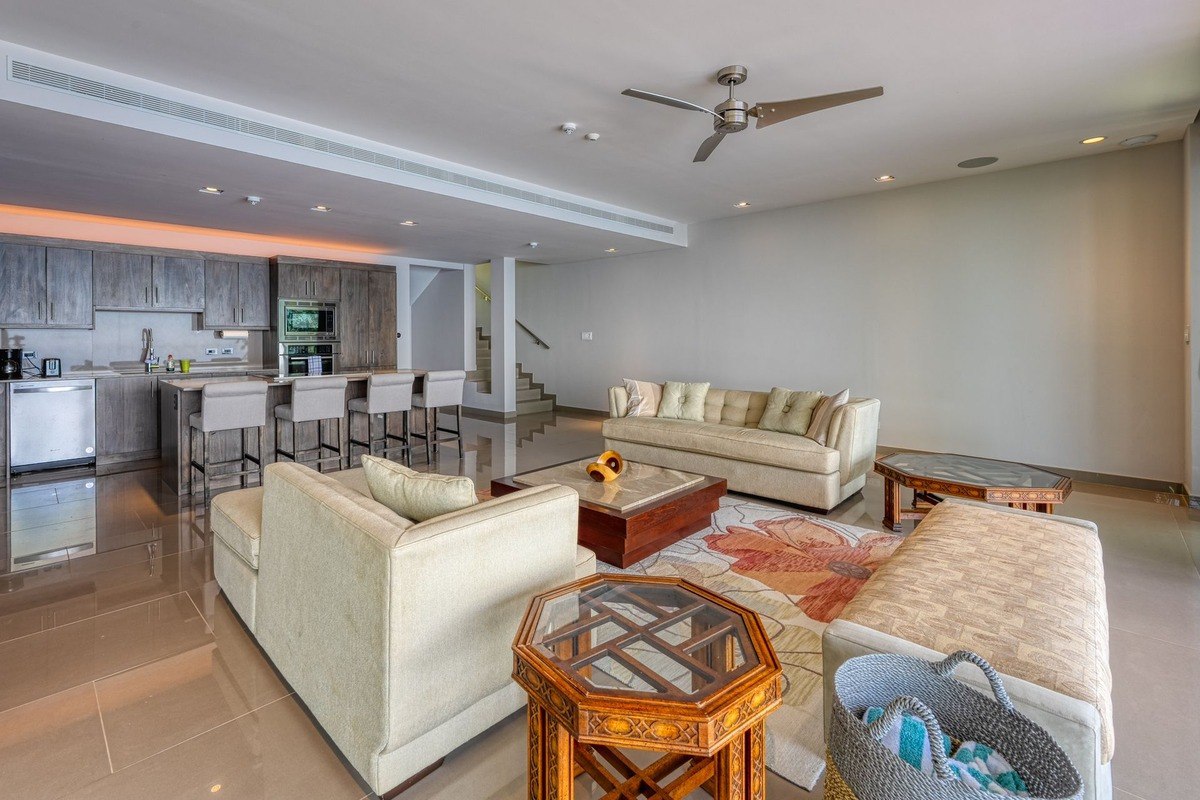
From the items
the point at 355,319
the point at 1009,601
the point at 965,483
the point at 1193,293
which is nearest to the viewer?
the point at 1009,601

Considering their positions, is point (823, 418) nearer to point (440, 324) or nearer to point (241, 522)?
point (241, 522)

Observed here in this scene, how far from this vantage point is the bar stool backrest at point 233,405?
462cm

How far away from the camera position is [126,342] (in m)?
6.68

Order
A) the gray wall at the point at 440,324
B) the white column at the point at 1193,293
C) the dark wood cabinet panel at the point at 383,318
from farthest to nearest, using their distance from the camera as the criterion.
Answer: the gray wall at the point at 440,324, the dark wood cabinet panel at the point at 383,318, the white column at the point at 1193,293

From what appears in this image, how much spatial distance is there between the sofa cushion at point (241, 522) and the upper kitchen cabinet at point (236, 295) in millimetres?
5360

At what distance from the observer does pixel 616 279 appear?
9133 millimetres

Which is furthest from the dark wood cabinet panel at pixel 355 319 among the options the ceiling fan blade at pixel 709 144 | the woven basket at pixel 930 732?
the woven basket at pixel 930 732

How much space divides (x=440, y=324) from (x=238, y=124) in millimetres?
6718

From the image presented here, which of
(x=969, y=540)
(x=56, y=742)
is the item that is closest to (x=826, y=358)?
(x=969, y=540)

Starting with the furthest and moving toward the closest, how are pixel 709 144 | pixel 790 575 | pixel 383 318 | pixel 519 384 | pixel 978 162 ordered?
pixel 519 384 < pixel 383 318 < pixel 978 162 < pixel 709 144 < pixel 790 575

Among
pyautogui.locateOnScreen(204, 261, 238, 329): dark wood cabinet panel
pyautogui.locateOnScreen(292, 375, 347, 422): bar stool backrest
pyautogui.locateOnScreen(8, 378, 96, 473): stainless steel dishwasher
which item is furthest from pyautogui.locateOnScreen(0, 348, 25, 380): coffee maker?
pyautogui.locateOnScreen(292, 375, 347, 422): bar stool backrest

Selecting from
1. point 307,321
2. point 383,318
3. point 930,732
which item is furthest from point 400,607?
point 383,318

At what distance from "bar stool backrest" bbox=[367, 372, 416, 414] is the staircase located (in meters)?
3.55

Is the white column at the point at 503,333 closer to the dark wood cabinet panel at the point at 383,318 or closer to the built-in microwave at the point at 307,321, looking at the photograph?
the dark wood cabinet panel at the point at 383,318
